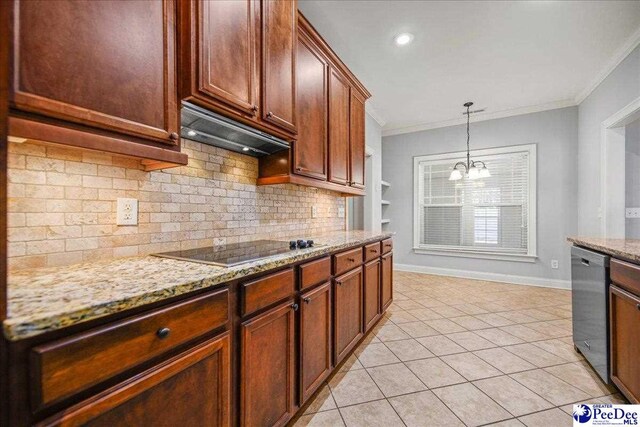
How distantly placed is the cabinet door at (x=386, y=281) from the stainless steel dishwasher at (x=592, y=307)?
1503 millimetres

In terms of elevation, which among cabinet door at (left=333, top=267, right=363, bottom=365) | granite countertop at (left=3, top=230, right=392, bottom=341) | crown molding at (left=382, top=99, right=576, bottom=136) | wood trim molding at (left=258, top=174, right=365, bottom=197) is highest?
crown molding at (left=382, top=99, right=576, bottom=136)

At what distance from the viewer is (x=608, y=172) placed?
3.18 meters

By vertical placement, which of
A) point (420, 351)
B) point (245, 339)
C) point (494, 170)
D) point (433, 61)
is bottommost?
point (420, 351)

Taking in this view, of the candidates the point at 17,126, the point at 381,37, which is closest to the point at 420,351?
the point at 17,126

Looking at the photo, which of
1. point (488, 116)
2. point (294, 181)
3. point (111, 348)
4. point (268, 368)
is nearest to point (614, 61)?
point (488, 116)

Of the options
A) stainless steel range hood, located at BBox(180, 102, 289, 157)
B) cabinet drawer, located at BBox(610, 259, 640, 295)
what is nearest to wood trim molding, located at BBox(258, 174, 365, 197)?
stainless steel range hood, located at BBox(180, 102, 289, 157)

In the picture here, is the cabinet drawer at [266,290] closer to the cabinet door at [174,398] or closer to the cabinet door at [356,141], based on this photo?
the cabinet door at [174,398]

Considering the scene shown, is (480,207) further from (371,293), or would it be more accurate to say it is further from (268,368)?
(268,368)

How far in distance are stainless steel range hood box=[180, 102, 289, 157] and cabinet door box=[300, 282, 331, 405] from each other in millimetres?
980

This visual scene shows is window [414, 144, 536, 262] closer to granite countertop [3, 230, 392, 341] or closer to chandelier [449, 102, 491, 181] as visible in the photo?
chandelier [449, 102, 491, 181]

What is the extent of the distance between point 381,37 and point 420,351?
2.85 m

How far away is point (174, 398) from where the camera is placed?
33.7 inches

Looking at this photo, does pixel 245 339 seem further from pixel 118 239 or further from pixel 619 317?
pixel 619 317

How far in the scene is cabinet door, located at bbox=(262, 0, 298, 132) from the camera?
5.30ft
